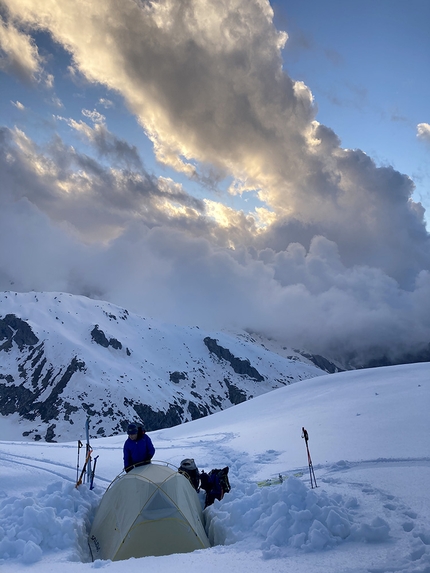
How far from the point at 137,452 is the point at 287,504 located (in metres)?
4.98

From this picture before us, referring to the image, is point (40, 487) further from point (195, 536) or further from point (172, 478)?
point (195, 536)

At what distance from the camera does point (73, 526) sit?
9039mm

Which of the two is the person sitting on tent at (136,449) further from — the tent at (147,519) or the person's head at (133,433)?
the tent at (147,519)

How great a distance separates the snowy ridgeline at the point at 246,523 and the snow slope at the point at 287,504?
2 cm

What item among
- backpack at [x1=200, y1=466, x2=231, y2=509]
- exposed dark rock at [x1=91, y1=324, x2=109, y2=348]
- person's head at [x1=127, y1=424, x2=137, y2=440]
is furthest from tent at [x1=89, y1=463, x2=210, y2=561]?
exposed dark rock at [x1=91, y1=324, x2=109, y2=348]

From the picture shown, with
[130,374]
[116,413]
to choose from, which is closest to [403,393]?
[116,413]

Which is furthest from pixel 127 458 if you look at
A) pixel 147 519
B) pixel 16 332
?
pixel 16 332

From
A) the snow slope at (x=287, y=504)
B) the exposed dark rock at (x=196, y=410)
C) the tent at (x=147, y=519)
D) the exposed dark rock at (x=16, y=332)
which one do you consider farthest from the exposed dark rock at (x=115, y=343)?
the tent at (x=147, y=519)

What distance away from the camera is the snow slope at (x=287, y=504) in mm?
6750

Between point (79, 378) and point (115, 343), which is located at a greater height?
point (115, 343)

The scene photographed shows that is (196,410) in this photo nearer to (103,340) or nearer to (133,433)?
(103,340)

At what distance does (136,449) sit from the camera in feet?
36.3

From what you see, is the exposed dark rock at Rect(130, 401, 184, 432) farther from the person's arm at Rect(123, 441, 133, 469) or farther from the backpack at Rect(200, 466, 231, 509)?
the person's arm at Rect(123, 441, 133, 469)

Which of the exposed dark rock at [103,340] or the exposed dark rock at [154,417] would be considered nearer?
the exposed dark rock at [154,417]
